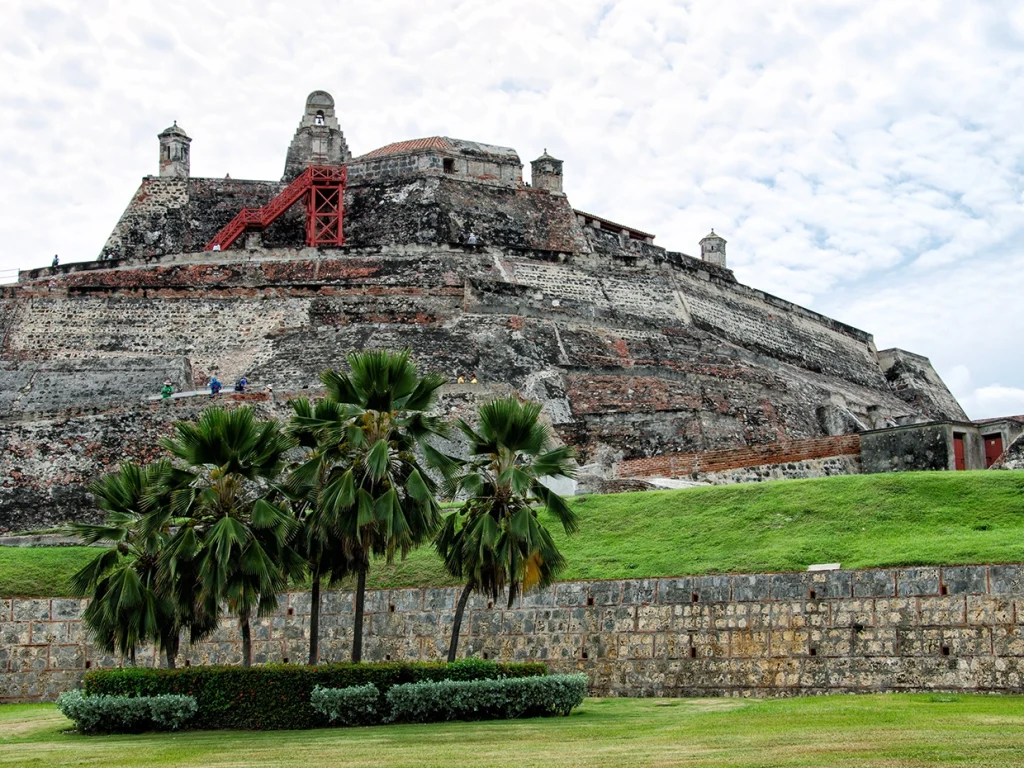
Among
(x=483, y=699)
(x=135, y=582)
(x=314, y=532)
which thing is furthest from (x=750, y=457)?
(x=135, y=582)

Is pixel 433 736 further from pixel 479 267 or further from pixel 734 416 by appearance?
pixel 479 267

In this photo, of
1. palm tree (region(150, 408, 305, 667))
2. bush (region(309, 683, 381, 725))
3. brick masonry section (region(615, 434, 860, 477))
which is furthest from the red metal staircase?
bush (region(309, 683, 381, 725))

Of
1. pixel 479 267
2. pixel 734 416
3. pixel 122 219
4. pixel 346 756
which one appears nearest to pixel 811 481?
pixel 346 756

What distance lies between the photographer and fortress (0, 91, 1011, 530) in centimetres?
3109

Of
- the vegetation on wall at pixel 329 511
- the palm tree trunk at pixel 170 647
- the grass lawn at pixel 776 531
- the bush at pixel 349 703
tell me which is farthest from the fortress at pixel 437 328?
the bush at pixel 349 703

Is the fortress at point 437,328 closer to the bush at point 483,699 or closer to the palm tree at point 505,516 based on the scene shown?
the palm tree at point 505,516

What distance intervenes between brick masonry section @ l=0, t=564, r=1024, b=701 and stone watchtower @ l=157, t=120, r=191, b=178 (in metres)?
30.7

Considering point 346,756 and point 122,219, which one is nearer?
point 346,756

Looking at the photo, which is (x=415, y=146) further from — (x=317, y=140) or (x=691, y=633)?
(x=691, y=633)

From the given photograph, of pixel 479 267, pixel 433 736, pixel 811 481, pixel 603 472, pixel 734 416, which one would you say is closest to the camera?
pixel 433 736

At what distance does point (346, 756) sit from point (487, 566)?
4909 mm

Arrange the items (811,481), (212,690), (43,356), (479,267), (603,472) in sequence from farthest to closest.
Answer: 1. (479,267)
2. (43,356)
3. (603,472)
4. (811,481)
5. (212,690)

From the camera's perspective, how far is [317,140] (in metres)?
53.3

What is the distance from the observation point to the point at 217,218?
167ft
